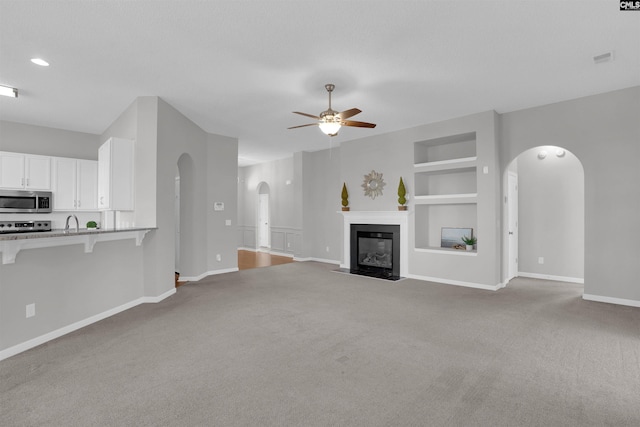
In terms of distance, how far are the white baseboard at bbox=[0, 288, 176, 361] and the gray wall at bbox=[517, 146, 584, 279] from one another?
6.80m

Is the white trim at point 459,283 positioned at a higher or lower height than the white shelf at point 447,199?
lower

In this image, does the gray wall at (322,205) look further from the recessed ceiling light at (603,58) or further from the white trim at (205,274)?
the recessed ceiling light at (603,58)

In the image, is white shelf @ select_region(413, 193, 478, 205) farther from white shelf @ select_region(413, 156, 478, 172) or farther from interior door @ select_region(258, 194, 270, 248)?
interior door @ select_region(258, 194, 270, 248)

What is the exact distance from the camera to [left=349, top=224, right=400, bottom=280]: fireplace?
6711mm

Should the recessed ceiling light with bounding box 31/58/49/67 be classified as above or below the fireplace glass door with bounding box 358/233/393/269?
above

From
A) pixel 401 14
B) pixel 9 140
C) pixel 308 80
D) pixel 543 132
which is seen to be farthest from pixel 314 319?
pixel 9 140

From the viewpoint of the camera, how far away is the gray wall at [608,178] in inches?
178

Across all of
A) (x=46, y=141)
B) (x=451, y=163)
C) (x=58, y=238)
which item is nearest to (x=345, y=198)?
(x=451, y=163)

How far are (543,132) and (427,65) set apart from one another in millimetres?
2775

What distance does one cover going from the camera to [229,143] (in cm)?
715

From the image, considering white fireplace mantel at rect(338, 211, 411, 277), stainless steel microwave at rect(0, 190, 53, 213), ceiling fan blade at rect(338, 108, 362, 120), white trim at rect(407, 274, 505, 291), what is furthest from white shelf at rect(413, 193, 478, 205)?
stainless steel microwave at rect(0, 190, 53, 213)

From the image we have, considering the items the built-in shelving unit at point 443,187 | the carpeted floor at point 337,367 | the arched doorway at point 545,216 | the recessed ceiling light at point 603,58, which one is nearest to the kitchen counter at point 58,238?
the carpeted floor at point 337,367

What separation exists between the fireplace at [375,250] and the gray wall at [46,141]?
5.81 meters

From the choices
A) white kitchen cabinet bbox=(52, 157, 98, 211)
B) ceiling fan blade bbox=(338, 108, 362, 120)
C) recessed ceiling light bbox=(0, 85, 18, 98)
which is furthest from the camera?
white kitchen cabinet bbox=(52, 157, 98, 211)
